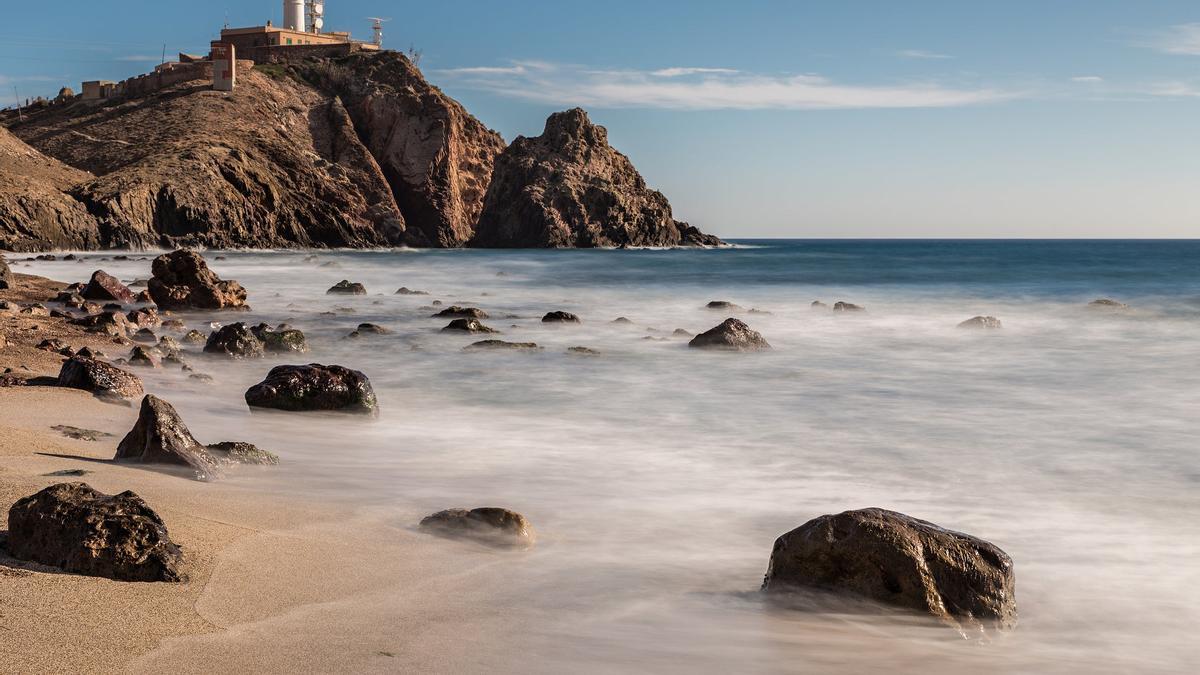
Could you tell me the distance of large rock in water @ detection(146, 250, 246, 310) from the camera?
63.7 feet

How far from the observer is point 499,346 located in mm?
14891

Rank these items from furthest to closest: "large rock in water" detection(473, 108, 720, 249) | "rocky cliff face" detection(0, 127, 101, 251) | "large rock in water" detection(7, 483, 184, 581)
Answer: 1. "large rock in water" detection(473, 108, 720, 249)
2. "rocky cliff face" detection(0, 127, 101, 251)
3. "large rock in water" detection(7, 483, 184, 581)

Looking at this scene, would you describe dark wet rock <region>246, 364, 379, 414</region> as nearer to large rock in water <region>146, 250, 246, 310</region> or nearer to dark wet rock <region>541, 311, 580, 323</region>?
dark wet rock <region>541, 311, 580, 323</region>

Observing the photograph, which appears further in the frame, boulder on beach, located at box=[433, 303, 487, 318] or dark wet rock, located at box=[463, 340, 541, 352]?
boulder on beach, located at box=[433, 303, 487, 318]

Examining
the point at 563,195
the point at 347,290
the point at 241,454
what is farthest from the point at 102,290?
the point at 563,195

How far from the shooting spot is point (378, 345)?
15.2 m

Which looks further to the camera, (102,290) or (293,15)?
(293,15)

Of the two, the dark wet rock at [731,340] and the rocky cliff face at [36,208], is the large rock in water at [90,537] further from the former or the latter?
the rocky cliff face at [36,208]

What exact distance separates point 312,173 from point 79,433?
77.7 metres

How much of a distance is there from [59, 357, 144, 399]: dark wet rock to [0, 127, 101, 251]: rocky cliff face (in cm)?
4324

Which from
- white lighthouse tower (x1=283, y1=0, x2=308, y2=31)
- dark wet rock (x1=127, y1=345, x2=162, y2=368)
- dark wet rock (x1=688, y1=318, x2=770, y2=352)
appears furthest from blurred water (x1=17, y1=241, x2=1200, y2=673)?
white lighthouse tower (x1=283, y1=0, x2=308, y2=31)

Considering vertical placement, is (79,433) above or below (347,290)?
above

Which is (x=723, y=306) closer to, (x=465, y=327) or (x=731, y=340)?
(x=465, y=327)

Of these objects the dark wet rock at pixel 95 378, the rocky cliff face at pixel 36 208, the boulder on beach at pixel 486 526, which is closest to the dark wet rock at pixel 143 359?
the dark wet rock at pixel 95 378
